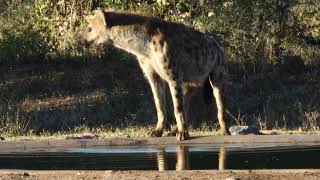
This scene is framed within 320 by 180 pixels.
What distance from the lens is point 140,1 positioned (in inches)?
660

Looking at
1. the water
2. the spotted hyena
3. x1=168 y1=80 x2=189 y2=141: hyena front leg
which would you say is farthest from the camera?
the spotted hyena

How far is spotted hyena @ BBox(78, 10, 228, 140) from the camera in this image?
949 centimetres

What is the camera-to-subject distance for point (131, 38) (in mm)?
9734

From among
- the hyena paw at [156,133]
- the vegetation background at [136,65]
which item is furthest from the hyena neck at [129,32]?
the vegetation background at [136,65]

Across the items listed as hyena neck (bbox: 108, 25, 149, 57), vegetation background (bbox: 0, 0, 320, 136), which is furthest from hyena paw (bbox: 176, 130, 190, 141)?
vegetation background (bbox: 0, 0, 320, 136)

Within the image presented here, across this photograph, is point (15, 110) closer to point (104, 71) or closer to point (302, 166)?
point (104, 71)

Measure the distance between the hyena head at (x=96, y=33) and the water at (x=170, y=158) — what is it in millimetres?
1856

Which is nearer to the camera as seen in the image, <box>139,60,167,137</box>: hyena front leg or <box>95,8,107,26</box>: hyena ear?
<box>139,60,167,137</box>: hyena front leg

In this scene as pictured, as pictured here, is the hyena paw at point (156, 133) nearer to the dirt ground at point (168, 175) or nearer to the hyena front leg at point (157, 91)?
the hyena front leg at point (157, 91)

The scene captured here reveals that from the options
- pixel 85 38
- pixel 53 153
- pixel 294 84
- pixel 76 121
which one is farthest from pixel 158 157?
pixel 294 84

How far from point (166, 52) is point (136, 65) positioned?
792 centimetres

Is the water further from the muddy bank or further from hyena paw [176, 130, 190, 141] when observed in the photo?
hyena paw [176, 130, 190, 141]

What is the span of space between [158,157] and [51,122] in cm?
785

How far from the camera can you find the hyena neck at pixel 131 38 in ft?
31.6
